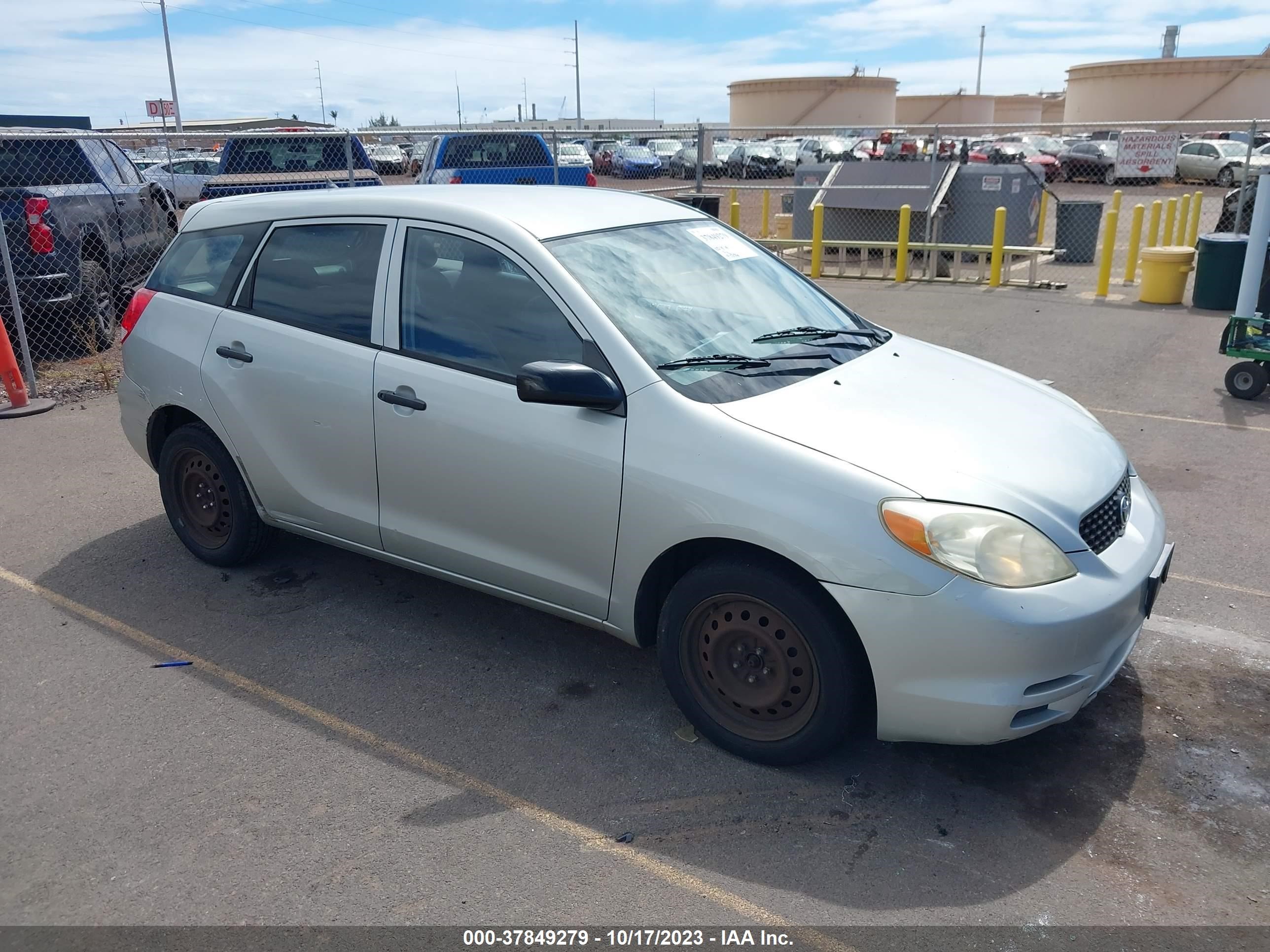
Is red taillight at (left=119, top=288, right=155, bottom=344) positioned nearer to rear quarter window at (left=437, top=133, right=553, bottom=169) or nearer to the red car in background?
rear quarter window at (left=437, top=133, right=553, bottom=169)

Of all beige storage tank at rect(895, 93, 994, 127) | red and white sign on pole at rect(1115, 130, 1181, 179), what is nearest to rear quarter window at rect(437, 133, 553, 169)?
red and white sign on pole at rect(1115, 130, 1181, 179)

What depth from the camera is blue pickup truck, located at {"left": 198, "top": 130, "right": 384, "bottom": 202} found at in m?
12.7

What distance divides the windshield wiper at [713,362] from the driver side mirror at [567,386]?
22 cm

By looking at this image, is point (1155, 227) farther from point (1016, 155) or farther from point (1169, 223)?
point (1016, 155)

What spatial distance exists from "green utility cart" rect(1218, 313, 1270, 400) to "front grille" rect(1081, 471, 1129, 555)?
16.9 feet

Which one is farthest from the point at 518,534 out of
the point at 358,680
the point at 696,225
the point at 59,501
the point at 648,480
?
the point at 59,501

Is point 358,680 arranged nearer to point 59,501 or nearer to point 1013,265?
point 59,501

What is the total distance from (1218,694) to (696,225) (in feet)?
9.01

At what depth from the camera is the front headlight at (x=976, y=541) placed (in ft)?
9.66

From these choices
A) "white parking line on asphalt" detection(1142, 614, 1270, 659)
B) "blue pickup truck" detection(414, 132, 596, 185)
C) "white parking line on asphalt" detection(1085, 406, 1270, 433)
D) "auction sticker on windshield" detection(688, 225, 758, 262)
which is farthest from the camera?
"blue pickup truck" detection(414, 132, 596, 185)

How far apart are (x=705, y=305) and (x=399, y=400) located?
3.98 ft

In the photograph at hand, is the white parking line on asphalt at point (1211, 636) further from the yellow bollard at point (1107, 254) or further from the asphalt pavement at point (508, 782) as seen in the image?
the yellow bollard at point (1107, 254)

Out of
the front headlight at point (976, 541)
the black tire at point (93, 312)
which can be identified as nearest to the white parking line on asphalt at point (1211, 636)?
the front headlight at point (976, 541)

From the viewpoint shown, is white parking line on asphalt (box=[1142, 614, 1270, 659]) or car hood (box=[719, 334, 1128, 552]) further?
white parking line on asphalt (box=[1142, 614, 1270, 659])
